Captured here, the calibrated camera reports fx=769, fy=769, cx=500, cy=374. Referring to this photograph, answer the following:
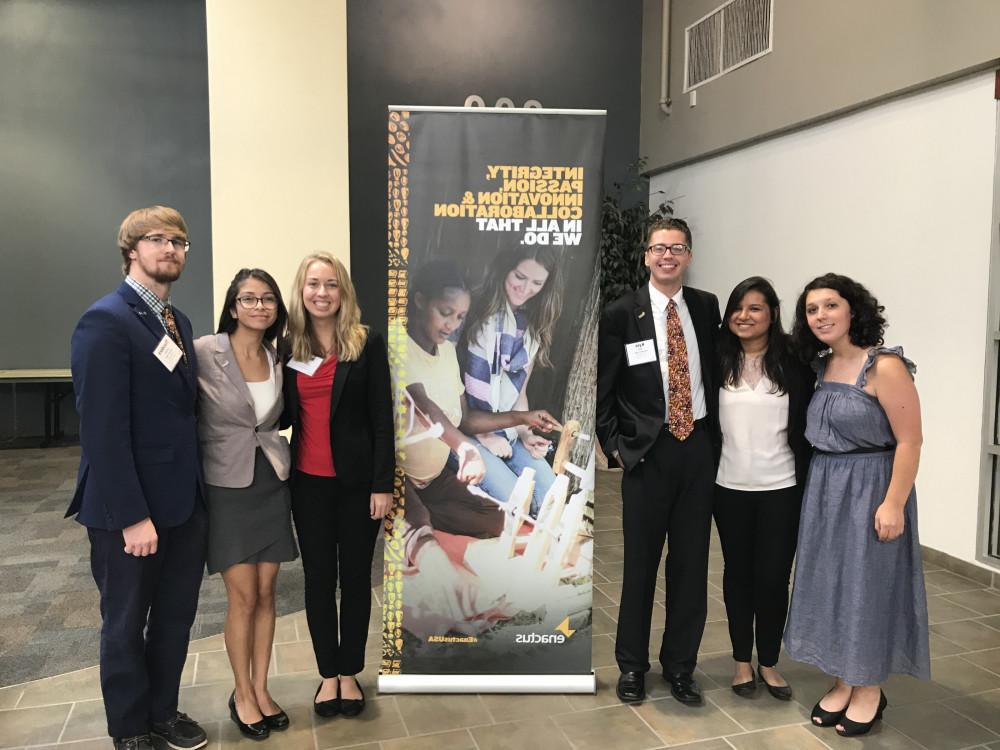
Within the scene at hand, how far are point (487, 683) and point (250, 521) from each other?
110 cm

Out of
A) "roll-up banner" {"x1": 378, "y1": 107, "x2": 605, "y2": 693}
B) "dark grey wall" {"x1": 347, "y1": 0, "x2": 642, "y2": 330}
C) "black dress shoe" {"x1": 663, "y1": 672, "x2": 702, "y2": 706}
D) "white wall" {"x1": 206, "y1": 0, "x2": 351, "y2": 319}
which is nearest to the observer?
"roll-up banner" {"x1": 378, "y1": 107, "x2": 605, "y2": 693}

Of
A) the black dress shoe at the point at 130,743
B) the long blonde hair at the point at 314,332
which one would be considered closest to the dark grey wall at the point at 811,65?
the long blonde hair at the point at 314,332

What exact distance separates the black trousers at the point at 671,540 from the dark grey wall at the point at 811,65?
2.74m

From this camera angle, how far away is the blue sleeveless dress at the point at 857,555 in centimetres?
247

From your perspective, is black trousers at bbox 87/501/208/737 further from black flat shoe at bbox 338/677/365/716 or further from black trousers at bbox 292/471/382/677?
black flat shoe at bbox 338/677/365/716

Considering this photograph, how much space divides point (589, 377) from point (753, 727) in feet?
4.34

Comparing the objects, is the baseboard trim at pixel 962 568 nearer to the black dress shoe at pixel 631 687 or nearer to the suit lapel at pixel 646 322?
the black dress shoe at pixel 631 687

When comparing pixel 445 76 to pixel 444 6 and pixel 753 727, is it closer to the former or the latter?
pixel 444 6

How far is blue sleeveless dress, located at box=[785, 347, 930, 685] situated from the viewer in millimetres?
2475

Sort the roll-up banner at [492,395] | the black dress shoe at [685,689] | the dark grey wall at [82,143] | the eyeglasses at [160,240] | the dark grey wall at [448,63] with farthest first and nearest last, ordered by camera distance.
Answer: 1. the dark grey wall at [82,143]
2. the dark grey wall at [448,63]
3. the black dress shoe at [685,689]
4. the roll-up banner at [492,395]
5. the eyeglasses at [160,240]

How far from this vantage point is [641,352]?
8.77ft

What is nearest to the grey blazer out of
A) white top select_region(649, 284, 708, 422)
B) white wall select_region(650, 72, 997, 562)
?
white top select_region(649, 284, 708, 422)

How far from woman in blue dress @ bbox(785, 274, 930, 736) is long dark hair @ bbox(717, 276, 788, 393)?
11cm

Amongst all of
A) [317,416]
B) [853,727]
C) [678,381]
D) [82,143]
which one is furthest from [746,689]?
[82,143]
